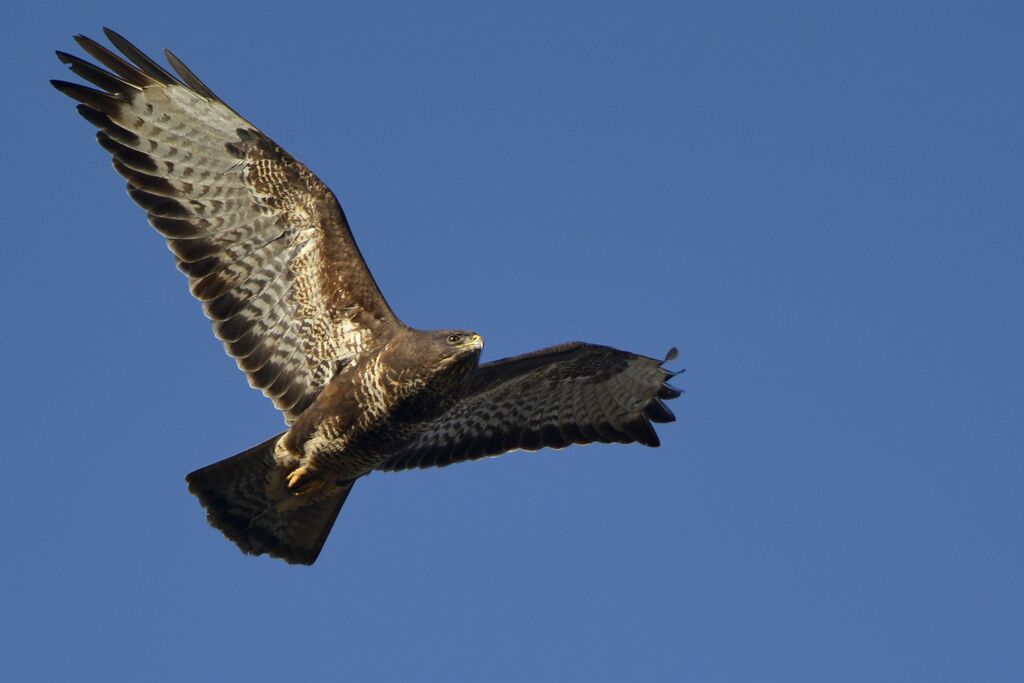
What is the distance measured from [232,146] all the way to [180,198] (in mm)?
579

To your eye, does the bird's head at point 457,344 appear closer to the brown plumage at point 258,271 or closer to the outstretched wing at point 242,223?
the brown plumage at point 258,271

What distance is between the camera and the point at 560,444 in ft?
47.1

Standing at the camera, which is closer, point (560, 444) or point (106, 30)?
point (106, 30)

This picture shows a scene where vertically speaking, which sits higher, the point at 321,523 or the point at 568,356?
the point at 568,356

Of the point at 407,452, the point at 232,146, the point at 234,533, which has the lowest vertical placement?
the point at 234,533

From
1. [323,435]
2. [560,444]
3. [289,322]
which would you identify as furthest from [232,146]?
[560,444]

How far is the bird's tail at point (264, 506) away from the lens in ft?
41.9

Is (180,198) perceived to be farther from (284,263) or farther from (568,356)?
(568,356)

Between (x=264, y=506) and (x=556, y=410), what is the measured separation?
2.77 meters

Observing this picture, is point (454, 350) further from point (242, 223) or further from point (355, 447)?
point (242, 223)

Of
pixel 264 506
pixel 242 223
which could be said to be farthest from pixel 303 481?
pixel 242 223

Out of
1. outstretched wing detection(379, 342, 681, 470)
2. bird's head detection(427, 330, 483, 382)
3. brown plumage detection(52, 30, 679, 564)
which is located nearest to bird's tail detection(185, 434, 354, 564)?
brown plumage detection(52, 30, 679, 564)

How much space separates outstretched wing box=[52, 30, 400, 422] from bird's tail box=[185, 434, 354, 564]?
1.78ft

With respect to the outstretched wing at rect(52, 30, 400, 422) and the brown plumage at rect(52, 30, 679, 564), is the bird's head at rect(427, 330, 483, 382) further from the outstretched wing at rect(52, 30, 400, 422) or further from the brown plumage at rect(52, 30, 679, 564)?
the outstretched wing at rect(52, 30, 400, 422)
